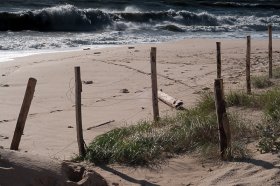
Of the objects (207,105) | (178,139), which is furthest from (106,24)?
(178,139)

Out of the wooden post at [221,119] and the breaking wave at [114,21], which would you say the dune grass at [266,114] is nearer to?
the wooden post at [221,119]

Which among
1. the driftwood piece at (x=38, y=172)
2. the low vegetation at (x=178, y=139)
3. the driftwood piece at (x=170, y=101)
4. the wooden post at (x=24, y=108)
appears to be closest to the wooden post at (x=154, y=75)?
the low vegetation at (x=178, y=139)

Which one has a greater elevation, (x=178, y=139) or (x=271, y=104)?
(x=271, y=104)

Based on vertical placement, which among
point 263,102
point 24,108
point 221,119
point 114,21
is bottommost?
point 114,21

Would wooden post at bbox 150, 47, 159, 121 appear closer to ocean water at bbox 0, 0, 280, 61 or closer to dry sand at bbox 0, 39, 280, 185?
dry sand at bbox 0, 39, 280, 185

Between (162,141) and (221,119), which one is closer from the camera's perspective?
(221,119)

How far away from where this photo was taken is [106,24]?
78.0ft

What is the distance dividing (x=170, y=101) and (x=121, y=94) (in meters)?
1.30

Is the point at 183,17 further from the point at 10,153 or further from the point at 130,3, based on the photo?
the point at 10,153

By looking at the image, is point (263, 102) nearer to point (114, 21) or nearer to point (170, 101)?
point (170, 101)

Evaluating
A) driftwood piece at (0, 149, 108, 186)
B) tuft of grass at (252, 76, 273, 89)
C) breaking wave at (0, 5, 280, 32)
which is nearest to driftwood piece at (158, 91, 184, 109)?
tuft of grass at (252, 76, 273, 89)

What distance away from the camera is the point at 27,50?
1533cm

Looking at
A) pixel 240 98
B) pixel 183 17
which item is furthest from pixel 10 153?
pixel 183 17

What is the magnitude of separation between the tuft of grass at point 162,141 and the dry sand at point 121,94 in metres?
0.16
